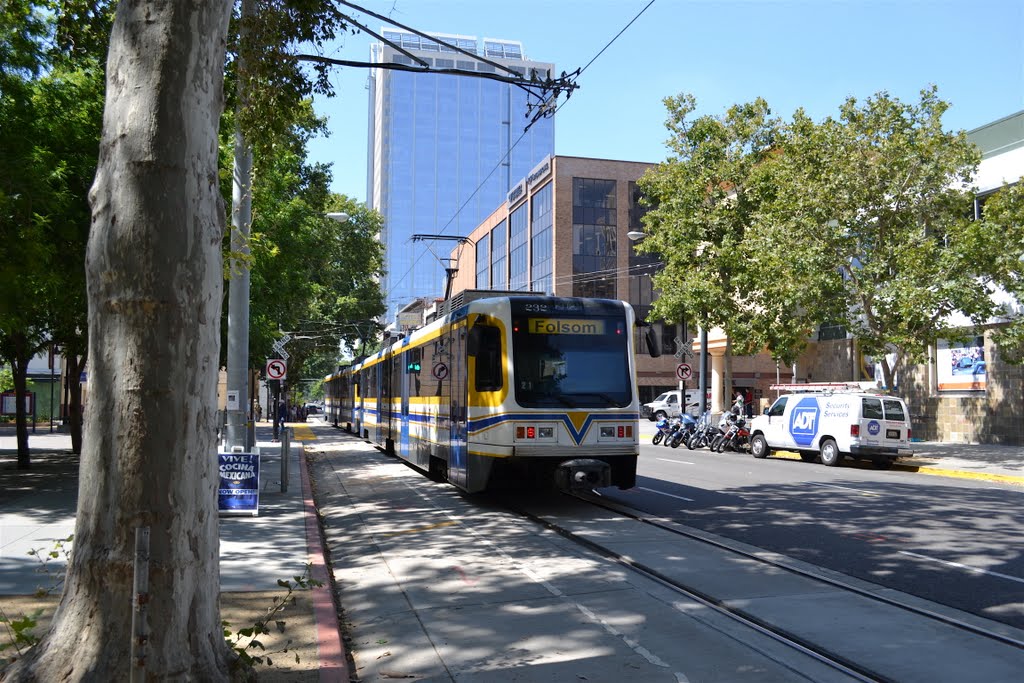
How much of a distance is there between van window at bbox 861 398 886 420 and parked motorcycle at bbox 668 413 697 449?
8.84 meters

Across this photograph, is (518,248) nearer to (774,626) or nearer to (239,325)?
(239,325)

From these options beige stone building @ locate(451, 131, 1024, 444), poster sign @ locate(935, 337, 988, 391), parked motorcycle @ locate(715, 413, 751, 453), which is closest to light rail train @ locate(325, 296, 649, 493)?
parked motorcycle @ locate(715, 413, 751, 453)

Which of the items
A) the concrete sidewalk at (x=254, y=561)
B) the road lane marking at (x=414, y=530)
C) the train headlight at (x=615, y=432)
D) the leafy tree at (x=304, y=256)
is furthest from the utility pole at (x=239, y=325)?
the train headlight at (x=615, y=432)

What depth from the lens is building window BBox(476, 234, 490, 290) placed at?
83250 millimetres

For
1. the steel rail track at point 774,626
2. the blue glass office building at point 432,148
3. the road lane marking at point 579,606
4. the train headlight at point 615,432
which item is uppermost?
the blue glass office building at point 432,148

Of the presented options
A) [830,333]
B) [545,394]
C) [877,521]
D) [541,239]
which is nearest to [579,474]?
[545,394]

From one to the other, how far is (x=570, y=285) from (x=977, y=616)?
54878mm

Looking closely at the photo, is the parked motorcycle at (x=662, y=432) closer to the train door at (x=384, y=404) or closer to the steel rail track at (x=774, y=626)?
the train door at (x=384, y=404)

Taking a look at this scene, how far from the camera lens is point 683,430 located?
95.9ft

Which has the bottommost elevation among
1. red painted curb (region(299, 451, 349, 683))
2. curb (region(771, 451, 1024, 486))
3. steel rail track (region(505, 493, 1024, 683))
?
curb (region(771, 451, 1024, 486))

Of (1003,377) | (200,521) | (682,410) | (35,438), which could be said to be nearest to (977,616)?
(200,521)

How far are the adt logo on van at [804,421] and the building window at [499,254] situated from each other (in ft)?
174

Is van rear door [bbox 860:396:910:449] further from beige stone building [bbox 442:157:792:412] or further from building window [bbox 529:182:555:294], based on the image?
building window [bbox 529:182:555:294]

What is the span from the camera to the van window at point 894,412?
20516mm
